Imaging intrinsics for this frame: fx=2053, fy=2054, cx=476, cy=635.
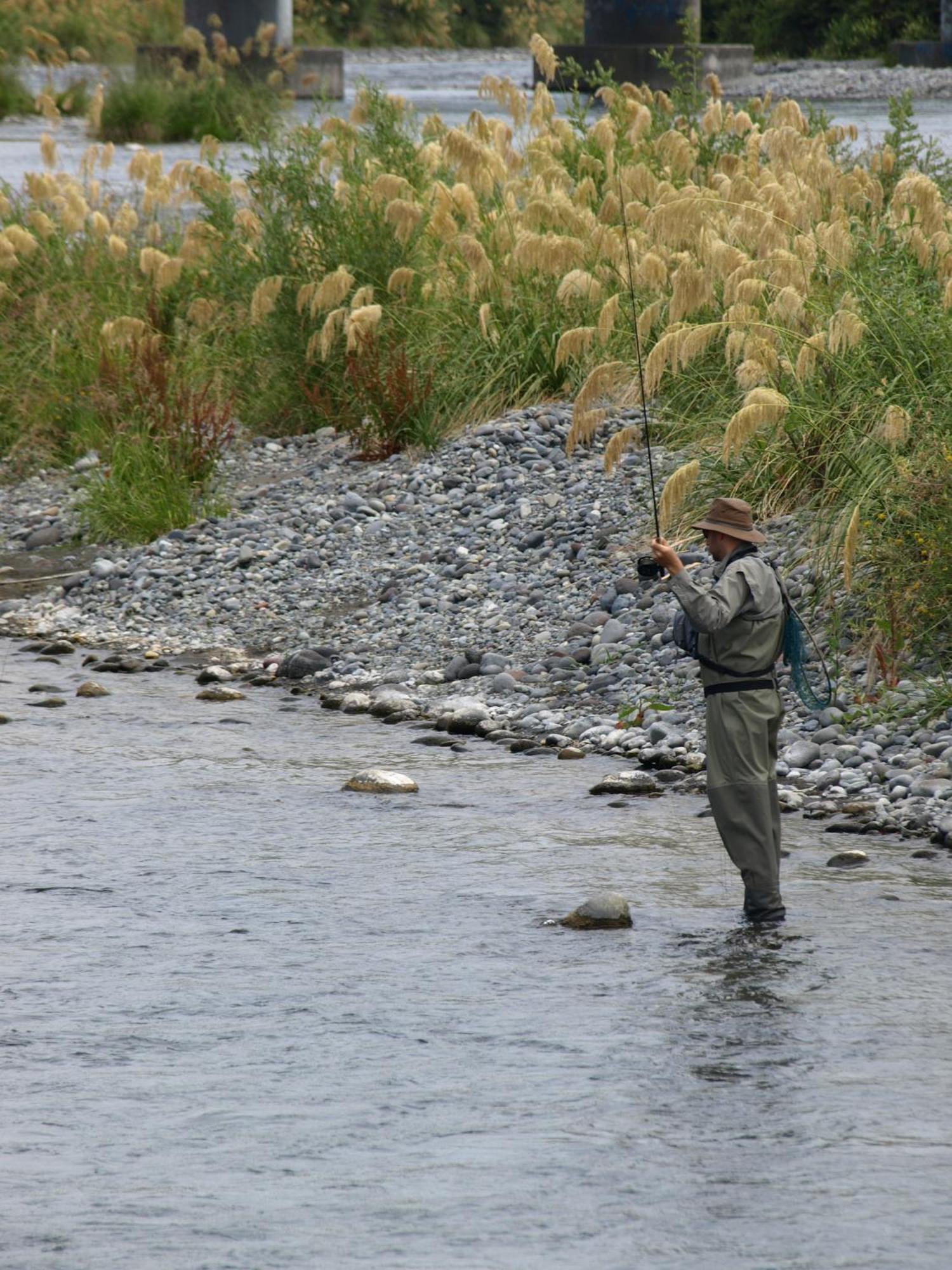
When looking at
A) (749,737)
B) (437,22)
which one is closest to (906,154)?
(749,737)

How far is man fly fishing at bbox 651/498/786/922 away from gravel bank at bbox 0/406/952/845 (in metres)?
1.25

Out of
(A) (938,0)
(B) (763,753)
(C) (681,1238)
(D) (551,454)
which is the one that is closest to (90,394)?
(D) (551,454)

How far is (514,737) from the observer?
9.53 m

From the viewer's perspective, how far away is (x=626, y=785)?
866 cm

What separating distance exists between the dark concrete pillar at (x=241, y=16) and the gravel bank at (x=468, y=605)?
2586cm

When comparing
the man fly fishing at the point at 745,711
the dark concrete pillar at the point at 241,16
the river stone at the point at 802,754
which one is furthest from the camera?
the dark concrete pillar at the point at 241,16

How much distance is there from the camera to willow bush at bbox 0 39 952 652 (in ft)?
33.4

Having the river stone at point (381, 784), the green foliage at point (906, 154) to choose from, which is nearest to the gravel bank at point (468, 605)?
the river stone at point (381, 784)

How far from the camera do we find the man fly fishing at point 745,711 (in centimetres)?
688

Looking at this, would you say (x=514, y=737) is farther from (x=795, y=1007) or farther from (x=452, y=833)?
(x=795, y=1007)

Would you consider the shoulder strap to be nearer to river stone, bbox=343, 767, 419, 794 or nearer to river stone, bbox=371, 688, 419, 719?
river stone, bbox=343, 767, 419, 794

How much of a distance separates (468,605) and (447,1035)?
5.56m

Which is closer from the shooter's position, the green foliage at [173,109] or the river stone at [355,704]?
the river stone at [355,704]

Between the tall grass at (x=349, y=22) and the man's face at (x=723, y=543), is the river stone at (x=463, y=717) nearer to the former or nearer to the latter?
the man's face at (x=723, y=543)
